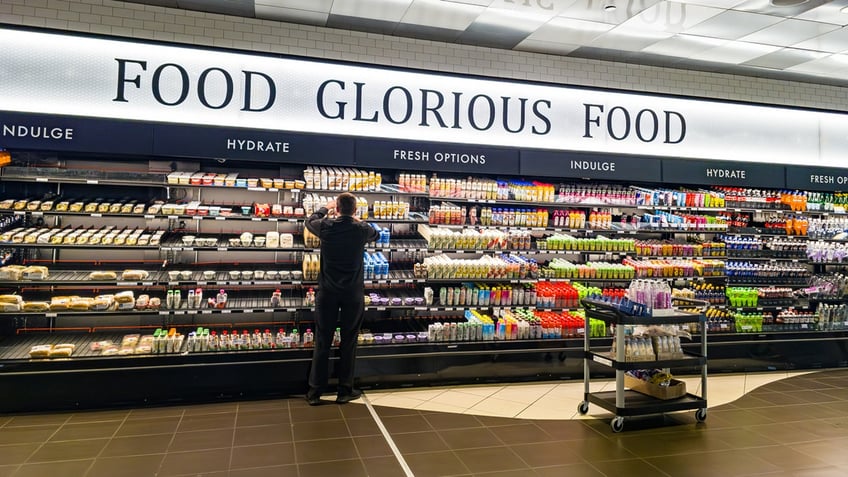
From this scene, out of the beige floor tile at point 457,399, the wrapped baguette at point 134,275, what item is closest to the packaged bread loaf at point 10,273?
the wrapped baguette at point 134,275

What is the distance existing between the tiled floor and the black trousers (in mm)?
252

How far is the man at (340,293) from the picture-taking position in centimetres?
532

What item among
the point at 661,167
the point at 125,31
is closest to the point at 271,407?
the point at 125,31

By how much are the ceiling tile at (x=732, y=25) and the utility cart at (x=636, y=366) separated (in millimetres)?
3232

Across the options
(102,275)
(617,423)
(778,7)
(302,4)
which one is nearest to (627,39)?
(778,7)

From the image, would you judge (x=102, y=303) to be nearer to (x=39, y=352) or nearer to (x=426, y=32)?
(x=39, y=352)

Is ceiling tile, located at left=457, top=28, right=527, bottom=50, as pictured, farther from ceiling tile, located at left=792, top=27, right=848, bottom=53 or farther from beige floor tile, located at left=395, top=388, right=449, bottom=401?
beige floor tile, located at left=395, top=388, right=449, bottom=401

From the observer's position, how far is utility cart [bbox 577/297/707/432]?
4.70m

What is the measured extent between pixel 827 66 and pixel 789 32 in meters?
1.80

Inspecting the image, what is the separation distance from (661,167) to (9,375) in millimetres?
7411

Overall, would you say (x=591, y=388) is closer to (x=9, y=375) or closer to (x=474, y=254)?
(x=474, y=254)

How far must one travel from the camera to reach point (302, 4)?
570 cm

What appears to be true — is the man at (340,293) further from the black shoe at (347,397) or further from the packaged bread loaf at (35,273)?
the packaged bread loaf at (35,273)

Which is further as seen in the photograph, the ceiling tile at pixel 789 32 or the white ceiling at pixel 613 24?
the ceiling tile at pixel 789 32
